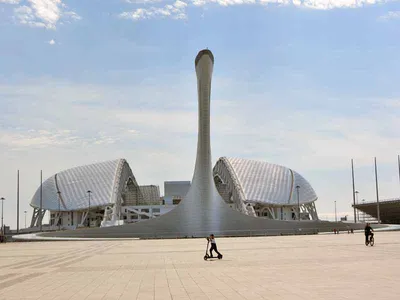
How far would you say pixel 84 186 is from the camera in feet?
307

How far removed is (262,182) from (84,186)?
1211 inches

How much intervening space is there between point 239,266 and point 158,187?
340 feet

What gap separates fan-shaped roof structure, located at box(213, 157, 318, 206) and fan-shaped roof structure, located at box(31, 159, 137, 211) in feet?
62.7

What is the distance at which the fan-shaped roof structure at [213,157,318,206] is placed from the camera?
92.6m

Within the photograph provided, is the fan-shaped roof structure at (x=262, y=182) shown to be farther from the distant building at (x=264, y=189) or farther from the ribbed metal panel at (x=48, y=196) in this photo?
the ribbed metal panel at (x=48, y=196)

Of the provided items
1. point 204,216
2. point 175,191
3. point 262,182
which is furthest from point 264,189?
point 204,216

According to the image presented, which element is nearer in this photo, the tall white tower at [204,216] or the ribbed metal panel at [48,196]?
the tall white tower at [204,216]

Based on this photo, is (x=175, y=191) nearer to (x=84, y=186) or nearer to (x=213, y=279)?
(x=84, y=186)

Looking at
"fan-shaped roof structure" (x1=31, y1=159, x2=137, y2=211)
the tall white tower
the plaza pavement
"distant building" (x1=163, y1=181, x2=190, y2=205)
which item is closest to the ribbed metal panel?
"fan-shaped roof structure" (x1=31, y1=159, x2=137, y2=211)

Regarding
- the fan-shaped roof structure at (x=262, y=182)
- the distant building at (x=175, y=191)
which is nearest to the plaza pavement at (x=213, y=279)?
the fan-shaped roof structure at (x=262, y=182)

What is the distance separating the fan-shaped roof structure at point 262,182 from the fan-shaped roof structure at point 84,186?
19116mm

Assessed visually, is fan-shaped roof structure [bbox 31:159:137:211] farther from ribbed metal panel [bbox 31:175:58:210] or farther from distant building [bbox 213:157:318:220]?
distant building [bbox 213:157:318:220]

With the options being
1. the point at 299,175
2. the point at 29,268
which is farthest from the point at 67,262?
the point at 299,175

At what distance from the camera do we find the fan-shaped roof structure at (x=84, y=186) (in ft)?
298
